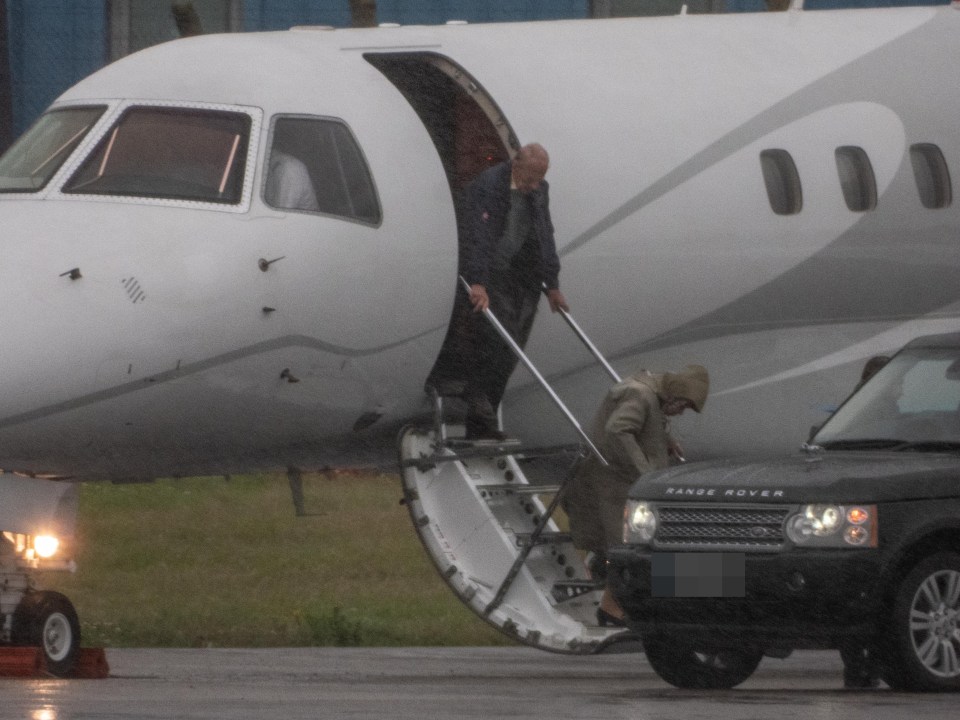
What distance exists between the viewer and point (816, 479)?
12.3 metres

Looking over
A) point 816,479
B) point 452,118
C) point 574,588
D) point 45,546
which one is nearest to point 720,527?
point 816,479

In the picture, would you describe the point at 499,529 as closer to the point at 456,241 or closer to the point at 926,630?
the point at 456,241

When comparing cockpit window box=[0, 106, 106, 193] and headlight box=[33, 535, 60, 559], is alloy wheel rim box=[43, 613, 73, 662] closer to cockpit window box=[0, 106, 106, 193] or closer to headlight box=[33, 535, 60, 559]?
headlight box=[33, 535, 60, 559]

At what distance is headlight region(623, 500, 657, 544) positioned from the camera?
12.7 meters

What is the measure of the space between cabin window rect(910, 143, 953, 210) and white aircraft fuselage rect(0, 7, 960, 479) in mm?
32

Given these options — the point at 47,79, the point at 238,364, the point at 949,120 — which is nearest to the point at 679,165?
the point at 949,120

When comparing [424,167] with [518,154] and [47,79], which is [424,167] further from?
[47,79]

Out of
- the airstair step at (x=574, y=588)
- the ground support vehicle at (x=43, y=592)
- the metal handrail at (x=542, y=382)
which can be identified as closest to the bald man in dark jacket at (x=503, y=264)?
the metal handrail at (x=542, y=382)

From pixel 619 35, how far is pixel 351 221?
9.06 feet

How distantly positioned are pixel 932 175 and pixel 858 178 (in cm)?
56

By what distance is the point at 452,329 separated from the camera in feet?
49.6

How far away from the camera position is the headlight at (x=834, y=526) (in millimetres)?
12047

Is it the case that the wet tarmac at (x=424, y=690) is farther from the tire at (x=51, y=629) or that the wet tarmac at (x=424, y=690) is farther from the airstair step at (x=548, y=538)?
the airstair step at (x=548, y=538)

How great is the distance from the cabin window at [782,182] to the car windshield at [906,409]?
238 centimetres
